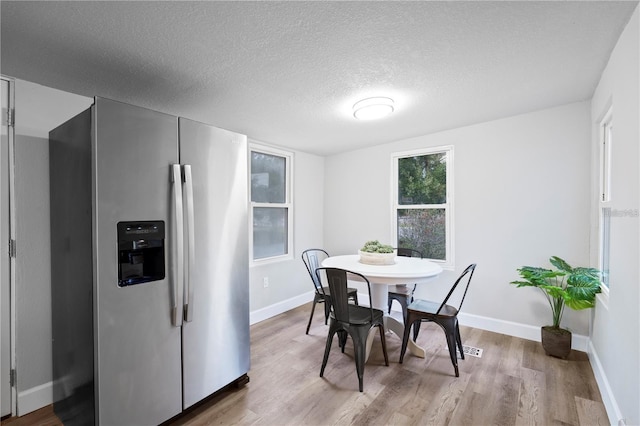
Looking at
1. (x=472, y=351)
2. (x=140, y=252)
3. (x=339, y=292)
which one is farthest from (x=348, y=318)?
(x=140, y=252)

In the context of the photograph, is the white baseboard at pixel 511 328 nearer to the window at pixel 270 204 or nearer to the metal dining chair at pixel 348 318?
the metal dining chair at pixel 348 318

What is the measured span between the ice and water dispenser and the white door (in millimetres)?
1009

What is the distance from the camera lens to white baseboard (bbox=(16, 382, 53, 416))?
2008mm

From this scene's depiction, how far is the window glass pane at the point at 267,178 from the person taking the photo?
12.5 feet

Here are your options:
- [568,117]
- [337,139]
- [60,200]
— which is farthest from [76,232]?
[568,117]

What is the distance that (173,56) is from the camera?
5.92 ft

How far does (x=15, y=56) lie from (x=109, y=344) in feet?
5.63

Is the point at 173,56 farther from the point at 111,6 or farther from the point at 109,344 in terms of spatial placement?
the point at 109,344

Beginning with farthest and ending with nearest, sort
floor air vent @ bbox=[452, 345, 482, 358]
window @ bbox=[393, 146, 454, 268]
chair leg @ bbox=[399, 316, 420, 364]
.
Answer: window @ bbox=[393, 146, 454, 268], floor air vent @ bbox=[452, 345, 482, 358], chair leg @ bbox=[399, 316, 420, 364]

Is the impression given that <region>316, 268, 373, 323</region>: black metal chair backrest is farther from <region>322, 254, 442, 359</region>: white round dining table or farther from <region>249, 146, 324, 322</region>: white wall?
<region>249, 146, 324, 322</region>: white wall

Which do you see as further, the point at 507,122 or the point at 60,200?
the point at 507,122

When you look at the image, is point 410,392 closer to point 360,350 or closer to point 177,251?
point 360,350

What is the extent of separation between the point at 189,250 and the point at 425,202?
9.56 ft

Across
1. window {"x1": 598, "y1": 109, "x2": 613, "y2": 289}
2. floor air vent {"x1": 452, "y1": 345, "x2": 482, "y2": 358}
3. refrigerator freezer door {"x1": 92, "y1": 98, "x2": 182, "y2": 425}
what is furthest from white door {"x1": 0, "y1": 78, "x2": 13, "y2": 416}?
window {"x1": 598, "y1": 109, "x2": 613, "y2": 289}
